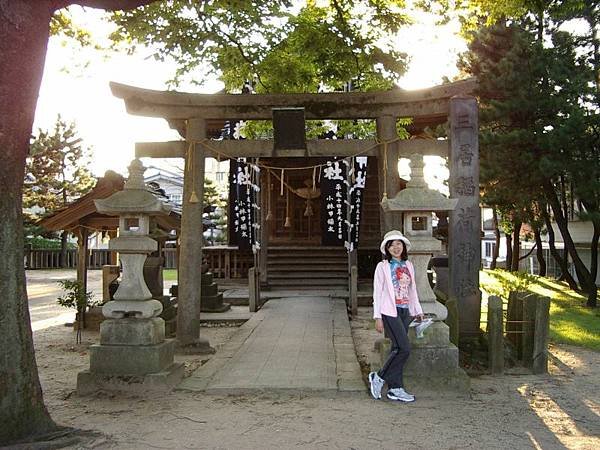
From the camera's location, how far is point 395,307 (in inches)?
234

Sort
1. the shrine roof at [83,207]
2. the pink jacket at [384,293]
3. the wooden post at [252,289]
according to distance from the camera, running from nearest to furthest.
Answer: the pink jacket at [384,293]
the shrine roof at [83,207]
the wooden post at [252,289]

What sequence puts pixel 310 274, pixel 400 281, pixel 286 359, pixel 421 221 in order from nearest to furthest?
pixel 400 281, pixel 421 221, pixel 286 359, pixel 310 274

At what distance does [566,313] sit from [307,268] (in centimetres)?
777

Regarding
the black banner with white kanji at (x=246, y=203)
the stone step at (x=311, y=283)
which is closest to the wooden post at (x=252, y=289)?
the black banner with white kanji at (x=246, y=203)

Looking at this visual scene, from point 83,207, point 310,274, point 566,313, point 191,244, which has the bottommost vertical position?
point 566,313

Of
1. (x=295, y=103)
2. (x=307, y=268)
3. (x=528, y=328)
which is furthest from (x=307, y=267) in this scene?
(x=528, y=328)

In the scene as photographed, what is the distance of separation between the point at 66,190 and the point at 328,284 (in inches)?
839

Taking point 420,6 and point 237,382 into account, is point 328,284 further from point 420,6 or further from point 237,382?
point 237,382

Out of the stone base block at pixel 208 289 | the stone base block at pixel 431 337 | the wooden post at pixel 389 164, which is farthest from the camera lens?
the stone base block at pixel 208 289

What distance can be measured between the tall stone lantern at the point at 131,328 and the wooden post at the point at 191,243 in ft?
5.66

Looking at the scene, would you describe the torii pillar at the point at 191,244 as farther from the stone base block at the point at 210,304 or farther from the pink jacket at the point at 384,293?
the stone base block at the point at 210,304

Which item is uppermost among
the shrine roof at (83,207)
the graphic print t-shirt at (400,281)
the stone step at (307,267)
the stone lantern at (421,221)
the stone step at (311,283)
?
the shrine roof at (83,207)

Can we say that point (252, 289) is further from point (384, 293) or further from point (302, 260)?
point (384, 293)

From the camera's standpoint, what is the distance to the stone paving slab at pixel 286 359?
21.4 ft
